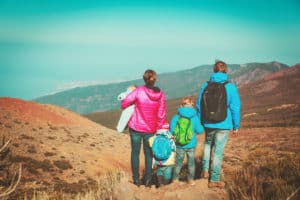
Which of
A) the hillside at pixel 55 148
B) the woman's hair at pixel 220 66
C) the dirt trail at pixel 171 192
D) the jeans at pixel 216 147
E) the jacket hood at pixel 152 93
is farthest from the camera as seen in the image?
the hillside at pixel 55 148

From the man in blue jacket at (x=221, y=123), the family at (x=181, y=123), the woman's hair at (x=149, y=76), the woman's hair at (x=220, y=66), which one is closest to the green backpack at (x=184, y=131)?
the family at (x=181, y=123)

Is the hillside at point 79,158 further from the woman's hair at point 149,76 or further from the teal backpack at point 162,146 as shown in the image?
the woman's hair at point 149,76

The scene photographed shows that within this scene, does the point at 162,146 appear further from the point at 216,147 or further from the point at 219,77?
the point at 219,77

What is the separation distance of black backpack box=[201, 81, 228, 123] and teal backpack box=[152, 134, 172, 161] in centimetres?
85

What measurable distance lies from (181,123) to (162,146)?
0.55 m

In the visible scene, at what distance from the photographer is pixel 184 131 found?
23.1 feet

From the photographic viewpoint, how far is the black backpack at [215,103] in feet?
22.0

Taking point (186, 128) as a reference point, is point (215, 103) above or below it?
above

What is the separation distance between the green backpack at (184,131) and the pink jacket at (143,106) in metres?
0.48

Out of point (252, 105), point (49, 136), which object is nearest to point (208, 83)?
point (49, 136)

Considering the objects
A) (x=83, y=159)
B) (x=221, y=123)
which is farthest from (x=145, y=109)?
(x=83, y=159)

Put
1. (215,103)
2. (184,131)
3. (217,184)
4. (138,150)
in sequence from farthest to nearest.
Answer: (138,150), (184,131), (215,103), (217,184)

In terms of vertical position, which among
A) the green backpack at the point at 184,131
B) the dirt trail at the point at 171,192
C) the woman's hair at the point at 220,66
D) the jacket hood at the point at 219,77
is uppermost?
the woman's hair at the point at 220,66

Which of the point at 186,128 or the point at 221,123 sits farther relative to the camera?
the point at 186,128
